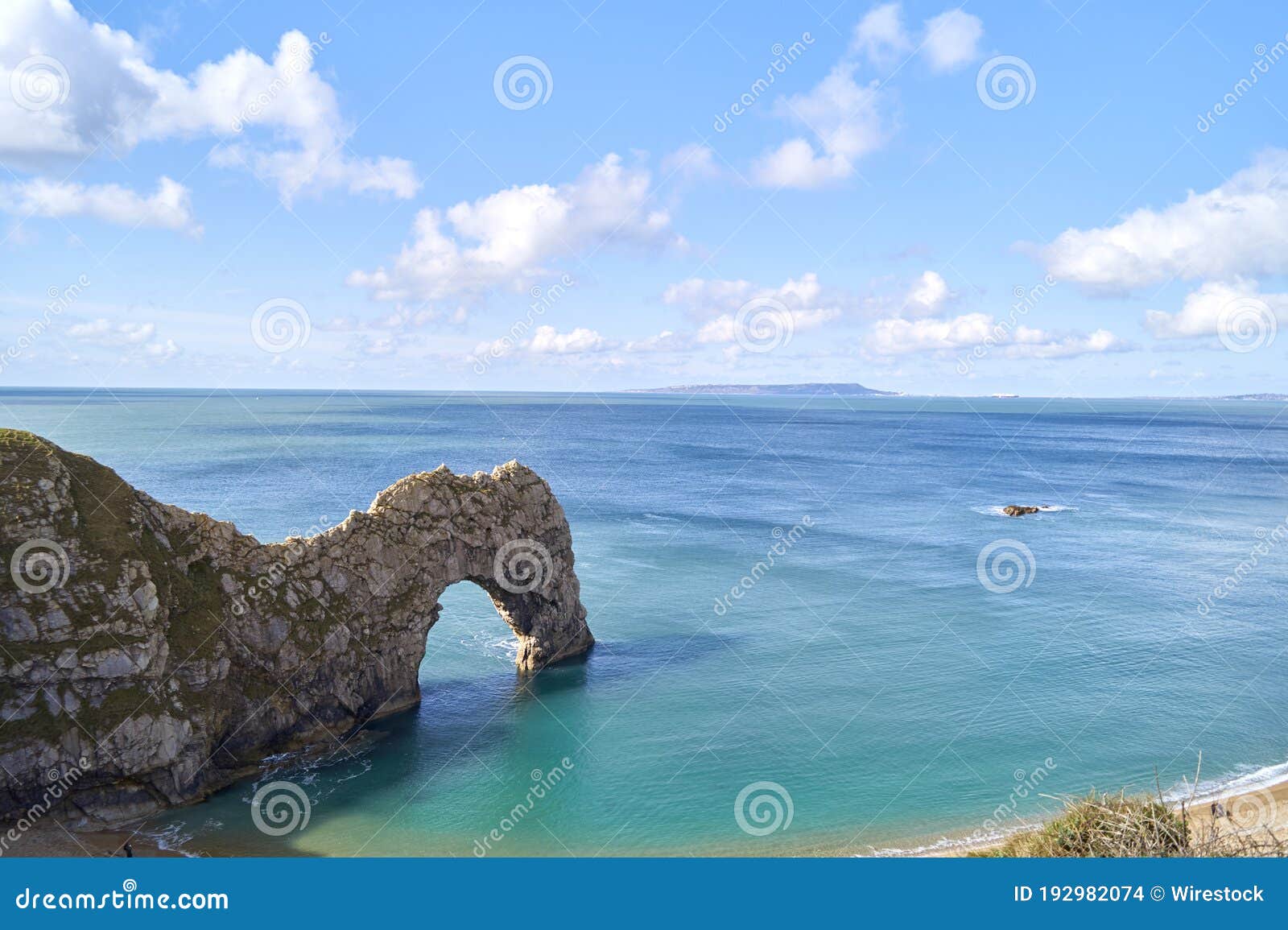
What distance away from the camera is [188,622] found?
29.7 metres

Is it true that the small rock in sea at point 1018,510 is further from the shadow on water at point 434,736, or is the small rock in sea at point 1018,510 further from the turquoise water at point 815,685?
the shadow on water at point 434,736

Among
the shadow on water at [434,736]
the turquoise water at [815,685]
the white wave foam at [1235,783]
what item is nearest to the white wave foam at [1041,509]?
the turquoise water at [815,685]

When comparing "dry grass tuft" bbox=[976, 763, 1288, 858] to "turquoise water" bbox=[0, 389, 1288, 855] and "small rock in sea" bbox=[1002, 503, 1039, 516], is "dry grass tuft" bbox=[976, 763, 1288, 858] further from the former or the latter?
"small rock in sea" bbox=[1002, 503, 1039, 516]

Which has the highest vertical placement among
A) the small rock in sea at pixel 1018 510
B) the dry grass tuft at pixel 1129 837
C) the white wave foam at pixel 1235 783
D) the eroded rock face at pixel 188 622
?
the small rock in sea at pixel 1018 510

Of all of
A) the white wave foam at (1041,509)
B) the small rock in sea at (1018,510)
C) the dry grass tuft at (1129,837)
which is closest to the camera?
the dry grass tuft at (1129,837)

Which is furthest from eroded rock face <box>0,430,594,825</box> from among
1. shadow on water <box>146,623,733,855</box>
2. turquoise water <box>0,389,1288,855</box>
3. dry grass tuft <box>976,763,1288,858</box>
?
dry grass tuft <box>976,763,1288,858</box>

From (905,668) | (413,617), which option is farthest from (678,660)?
(413,617)

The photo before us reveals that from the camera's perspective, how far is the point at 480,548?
38.1 m

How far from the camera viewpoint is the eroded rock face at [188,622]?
86.7ft

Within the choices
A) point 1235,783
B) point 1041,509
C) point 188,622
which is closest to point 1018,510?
point 1041,509

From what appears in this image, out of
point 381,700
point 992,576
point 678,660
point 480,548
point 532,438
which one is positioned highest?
point 532,438

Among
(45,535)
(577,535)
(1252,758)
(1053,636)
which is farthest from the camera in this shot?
(577,535)

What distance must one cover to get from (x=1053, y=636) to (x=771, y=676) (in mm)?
17198

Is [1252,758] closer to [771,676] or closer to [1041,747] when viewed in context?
[1041,747]
